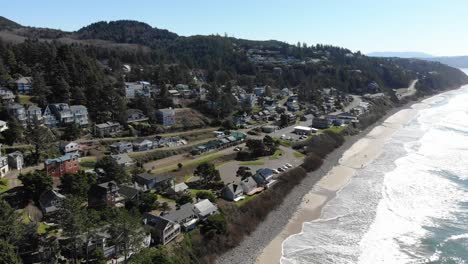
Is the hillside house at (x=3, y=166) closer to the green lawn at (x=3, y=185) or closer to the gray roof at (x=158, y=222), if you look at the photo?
the green lawn at (x=3, y=185)

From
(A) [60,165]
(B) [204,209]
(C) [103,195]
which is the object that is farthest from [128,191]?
(A) [60,165]

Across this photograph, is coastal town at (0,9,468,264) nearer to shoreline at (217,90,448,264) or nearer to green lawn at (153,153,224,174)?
green lawn at (153,153,224,174)

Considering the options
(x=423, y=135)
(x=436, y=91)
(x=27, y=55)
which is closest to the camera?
(x=27, y=55)

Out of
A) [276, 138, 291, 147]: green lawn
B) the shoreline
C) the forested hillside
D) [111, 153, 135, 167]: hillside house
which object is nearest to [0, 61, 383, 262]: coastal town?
[111, 153, 135, 167]: hillside house

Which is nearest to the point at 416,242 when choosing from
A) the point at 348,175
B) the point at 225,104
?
the point at 348,175

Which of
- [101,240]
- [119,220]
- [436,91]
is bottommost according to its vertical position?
[436,91]

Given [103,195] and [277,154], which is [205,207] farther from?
[277,154]

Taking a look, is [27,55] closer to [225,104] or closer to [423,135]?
[225,104]
